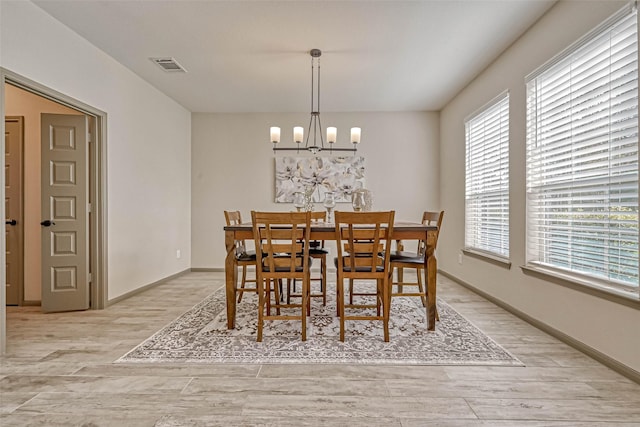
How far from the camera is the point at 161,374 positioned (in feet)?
6.65

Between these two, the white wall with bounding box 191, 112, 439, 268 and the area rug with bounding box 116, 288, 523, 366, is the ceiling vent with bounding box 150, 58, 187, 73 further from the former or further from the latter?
the area rug with bounding box 116, 288, 523, 366

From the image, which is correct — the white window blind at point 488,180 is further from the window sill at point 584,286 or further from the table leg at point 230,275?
the table leg at point 230,275

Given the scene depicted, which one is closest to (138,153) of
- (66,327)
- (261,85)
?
(261,85)

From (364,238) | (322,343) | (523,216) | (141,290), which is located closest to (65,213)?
(141,290)

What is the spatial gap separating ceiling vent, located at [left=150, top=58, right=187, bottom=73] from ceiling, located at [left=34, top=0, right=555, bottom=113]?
10 cm

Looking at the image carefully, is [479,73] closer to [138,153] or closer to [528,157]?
[528,157]

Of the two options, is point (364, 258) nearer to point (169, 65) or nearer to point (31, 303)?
point (169, 65)

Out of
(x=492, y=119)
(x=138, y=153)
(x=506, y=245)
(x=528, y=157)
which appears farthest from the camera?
(x=138, y=153)

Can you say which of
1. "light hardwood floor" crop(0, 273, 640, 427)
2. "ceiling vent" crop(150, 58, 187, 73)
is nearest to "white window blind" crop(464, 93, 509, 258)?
"light hardwood floor" crop(0, 273, 640, 427)

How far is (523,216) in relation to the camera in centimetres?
307

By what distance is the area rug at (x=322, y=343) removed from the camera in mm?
2232

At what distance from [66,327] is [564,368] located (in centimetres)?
368

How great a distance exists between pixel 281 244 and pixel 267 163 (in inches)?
126

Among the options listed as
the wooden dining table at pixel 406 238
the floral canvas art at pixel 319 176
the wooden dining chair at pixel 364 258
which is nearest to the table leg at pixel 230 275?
the wooden dining table at pixel 406 238
